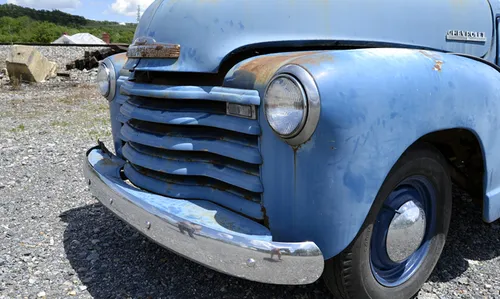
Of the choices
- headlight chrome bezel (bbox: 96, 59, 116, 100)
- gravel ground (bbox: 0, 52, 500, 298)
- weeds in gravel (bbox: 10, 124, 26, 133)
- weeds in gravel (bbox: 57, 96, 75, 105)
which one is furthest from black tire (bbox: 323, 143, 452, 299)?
weeds in gravel (bbox: 57, 96, 75, 105)

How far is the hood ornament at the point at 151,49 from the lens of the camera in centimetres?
234

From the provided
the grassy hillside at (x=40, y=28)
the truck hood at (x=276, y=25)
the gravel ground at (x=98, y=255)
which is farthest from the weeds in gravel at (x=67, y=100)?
the grassy hillside at (x=40, y=28)

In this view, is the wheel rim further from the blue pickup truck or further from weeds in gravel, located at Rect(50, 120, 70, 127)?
weeds in gravel, located at Rect(50, 120, 70, 127)

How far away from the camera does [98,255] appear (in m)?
2.97

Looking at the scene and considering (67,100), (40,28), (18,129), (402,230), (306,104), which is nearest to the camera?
(306,104)

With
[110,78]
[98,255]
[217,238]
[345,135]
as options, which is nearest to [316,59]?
[345,135]

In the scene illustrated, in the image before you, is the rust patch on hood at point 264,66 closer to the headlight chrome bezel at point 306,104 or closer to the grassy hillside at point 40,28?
the headlight chrome bezel at point 306,104

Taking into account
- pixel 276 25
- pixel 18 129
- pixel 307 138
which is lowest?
pixel 18 129

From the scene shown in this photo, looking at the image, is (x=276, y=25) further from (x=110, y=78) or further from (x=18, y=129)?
(x=18, y=129)

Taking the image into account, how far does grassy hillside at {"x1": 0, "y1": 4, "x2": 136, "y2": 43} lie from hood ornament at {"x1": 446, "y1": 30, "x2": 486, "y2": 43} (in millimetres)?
33522

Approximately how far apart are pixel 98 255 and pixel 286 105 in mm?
1771

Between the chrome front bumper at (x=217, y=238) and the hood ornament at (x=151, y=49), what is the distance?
26.6 inches

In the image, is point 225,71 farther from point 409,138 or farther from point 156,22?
point 409,138

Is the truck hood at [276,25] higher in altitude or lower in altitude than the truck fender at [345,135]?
higher
